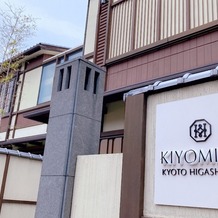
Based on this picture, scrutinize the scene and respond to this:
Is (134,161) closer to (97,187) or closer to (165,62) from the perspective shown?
(97,187)

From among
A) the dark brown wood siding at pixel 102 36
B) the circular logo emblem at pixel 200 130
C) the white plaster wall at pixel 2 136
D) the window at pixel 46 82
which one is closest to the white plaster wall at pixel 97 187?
the circular logo emblem at pixel 200 130

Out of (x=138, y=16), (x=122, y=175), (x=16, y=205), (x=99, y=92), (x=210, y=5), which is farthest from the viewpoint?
(x=138, y=16)

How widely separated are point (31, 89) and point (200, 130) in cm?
988

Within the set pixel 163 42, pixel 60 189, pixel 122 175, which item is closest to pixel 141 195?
pixel 122 175

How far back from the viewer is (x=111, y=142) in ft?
23.4

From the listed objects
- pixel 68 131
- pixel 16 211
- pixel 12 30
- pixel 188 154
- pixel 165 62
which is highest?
pixel 12 30

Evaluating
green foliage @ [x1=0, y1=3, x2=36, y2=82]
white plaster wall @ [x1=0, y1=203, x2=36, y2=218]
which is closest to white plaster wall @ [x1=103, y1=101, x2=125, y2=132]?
white plaster wall @ [x1=0, y1=203, x2=36, y2=218]

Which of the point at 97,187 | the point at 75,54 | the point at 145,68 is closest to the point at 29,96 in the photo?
the point at 75,54

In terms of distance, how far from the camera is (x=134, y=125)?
11.1 feet

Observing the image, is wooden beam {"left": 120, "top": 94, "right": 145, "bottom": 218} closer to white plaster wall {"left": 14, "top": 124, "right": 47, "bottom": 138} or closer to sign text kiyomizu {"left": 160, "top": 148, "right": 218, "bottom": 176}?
sign text kiyomizu {"left": 160, "top": 148, "right": 218, "bottom": 176}

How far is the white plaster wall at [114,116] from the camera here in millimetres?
7246

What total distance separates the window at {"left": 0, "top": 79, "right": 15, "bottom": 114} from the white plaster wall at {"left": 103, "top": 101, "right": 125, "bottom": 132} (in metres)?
6.42

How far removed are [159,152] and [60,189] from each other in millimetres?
1464

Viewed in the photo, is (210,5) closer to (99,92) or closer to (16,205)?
(99,92)
